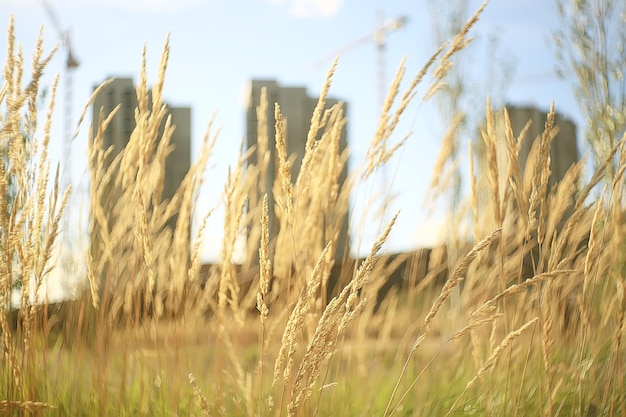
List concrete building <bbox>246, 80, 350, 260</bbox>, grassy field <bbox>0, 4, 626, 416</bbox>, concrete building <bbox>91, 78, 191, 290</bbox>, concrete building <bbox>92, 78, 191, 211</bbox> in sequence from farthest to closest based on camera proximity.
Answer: concrete building <bbox>246, 80, 350, 260</bbox>, concrete building <bbox>92, 78, 191, 211</bbox>, concrete building <bbox>91, 78, 191, 290</bbox>, grassy field <bbox>0, 4, 626, 416</bbox>

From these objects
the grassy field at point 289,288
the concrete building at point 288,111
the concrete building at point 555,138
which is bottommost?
the grassy field at point 289,288

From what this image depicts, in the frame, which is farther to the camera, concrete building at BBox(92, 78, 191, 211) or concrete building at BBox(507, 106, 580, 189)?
concrete building at BBox(92, 78, 191, 211)

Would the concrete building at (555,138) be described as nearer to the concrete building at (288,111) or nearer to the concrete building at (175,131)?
the concrete building at (288,111)

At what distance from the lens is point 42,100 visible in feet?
9.10

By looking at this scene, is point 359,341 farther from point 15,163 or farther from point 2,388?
point 15,163

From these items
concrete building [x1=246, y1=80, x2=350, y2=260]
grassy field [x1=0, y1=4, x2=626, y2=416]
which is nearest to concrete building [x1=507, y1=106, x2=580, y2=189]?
concrete building [x1=246, y1=80, x2=350, y2=260]

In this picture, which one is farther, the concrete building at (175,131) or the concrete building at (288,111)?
the concrete building at (288,111)

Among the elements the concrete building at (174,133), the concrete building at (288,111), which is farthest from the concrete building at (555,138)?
the concrete building at (174,133)

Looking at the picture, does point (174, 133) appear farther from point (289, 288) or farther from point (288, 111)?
point (289, 288)

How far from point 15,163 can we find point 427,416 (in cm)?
111

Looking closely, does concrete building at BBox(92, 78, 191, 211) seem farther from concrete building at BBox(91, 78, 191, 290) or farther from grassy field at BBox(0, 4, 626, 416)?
grassy field at BBox(0, 4, 626, 416)

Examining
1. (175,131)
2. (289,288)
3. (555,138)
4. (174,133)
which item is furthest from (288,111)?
(289,288)

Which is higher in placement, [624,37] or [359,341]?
[624,37]

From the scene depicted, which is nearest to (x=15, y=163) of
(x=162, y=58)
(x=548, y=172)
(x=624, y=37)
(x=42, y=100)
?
(x=162, y=58)
